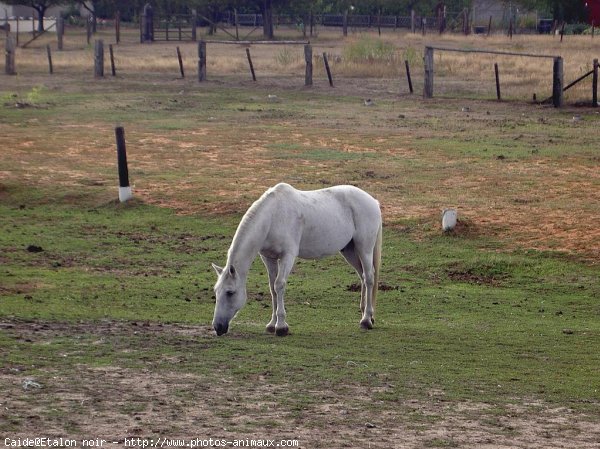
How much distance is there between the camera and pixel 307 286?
1416cm

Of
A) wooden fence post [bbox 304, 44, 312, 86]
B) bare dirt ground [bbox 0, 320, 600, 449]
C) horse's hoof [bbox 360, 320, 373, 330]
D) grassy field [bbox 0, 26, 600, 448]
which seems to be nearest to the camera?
bare dirt ground [bbox 0, 320, 600, 449]

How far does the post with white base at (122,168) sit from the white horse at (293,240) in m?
7.98

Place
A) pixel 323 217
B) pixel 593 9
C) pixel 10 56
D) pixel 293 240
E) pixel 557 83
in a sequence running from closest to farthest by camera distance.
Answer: pixel 293 240, pixel 323 217, pixel 557 83, pixel 10 56, pixel 593 9

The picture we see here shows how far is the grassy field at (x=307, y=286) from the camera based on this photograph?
8.16 m

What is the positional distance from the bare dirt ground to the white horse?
1.35m

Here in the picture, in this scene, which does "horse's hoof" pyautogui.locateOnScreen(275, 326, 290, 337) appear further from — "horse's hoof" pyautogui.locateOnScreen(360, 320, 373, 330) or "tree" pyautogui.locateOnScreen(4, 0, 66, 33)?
"tree" pyautogui.locateOnScreen(4, 0, 66, 33)

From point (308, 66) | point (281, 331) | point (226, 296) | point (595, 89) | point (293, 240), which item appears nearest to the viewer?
point (226, 296)

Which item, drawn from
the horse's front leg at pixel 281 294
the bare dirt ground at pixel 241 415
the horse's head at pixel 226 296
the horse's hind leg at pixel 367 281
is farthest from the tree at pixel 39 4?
the bare dirt ground at pixel 241 415

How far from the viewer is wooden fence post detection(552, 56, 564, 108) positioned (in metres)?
33.7

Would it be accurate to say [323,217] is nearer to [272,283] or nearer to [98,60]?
[272,283]

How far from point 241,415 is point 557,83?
2797cm

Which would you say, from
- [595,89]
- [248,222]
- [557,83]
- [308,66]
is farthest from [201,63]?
[248,222]

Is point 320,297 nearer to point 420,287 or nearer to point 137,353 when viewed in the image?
point 420,287

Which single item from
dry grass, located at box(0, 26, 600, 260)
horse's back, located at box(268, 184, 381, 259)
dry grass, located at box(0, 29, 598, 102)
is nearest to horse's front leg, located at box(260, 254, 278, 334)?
horse's back, located at box(268, 184, 381, 259)
